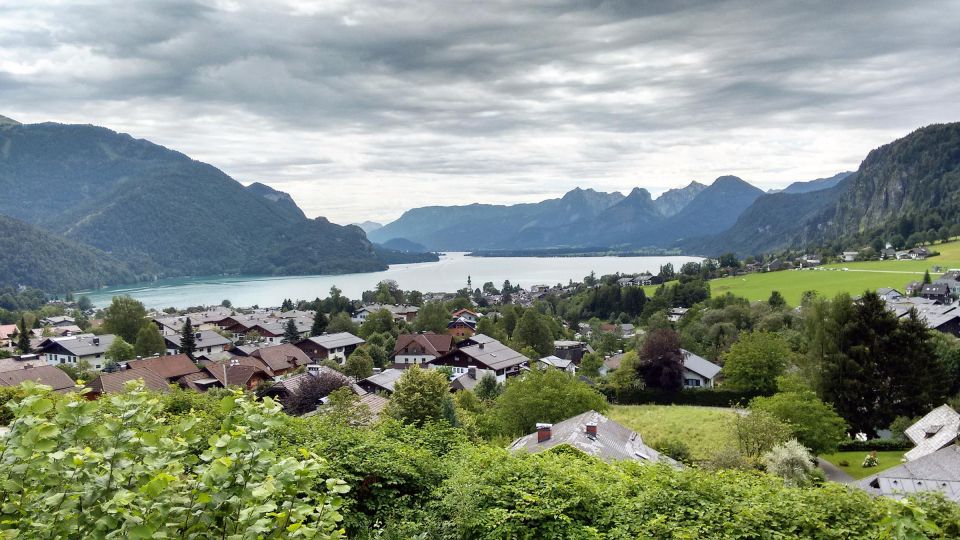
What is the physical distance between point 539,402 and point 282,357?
94.8 feet

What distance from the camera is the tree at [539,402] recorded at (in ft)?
76.7

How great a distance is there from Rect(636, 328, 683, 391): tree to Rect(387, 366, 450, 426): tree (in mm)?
16646

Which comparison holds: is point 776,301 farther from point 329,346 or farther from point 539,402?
point 539,402

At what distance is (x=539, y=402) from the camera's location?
76.8ft

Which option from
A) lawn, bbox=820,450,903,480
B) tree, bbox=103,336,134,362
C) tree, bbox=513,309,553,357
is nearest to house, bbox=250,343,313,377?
tree, bbox=103,336,134,362

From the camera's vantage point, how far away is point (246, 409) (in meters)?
3.60

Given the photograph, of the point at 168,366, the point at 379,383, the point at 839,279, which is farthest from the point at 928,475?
the point at 839,279

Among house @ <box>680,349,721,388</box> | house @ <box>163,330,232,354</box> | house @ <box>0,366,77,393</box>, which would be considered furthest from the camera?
house @ <box>163,330,232,354</box>

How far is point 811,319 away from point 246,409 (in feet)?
107

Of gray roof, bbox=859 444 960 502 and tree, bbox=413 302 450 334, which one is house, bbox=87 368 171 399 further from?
tree, bbox=413 302 450 334

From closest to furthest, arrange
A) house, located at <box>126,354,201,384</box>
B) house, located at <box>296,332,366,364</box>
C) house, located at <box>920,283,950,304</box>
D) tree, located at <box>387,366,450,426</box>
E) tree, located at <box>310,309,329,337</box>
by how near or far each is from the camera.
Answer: tree, located at <box>387,366,450,426</box>, house, located at <box>126,354,201,384</box>, house, located at <box>296,332,366,364</box>, house, located at <box>920,283,950,304</box>, tree, located at <box>310,309,329,337</box>

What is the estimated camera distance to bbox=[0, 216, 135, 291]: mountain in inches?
5945

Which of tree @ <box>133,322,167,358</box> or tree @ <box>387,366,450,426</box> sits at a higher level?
tree @ <box>387,366,450,426</box>

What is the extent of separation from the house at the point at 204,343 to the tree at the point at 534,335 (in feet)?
87.4
